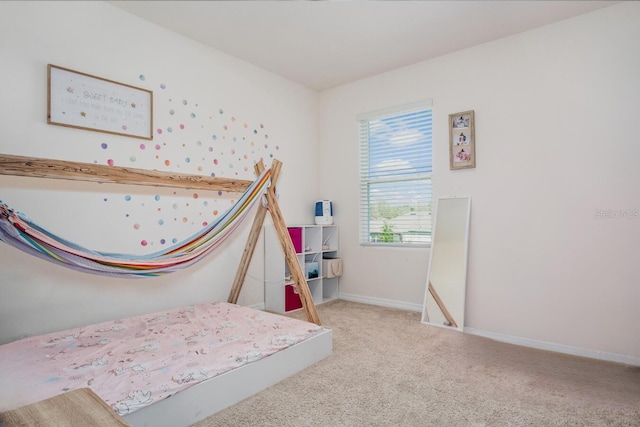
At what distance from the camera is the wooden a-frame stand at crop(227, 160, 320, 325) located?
262cm

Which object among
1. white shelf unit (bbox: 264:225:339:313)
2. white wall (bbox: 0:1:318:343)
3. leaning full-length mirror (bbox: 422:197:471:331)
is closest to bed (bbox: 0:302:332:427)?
white wall (bbox: 0:1:318:343)

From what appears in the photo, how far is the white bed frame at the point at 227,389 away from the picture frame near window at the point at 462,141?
1.98m

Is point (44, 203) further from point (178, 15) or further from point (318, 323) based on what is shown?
point (318, 323)

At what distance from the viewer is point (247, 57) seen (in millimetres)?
3420

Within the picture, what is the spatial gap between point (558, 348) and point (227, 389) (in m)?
2.43

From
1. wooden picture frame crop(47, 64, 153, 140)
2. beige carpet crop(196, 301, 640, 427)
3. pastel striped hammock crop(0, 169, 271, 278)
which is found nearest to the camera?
beige carpet crop(196, 301, 640, 427)

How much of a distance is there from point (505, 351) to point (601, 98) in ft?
6.44

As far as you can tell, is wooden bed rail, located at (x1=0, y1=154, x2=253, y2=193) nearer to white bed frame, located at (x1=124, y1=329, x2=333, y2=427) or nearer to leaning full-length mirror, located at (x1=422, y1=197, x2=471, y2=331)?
white bed frame, located at (x1=124, y1=329, x2=333, y2=427)

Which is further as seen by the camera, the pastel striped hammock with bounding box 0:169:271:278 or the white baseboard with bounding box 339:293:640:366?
the white baseboard with bounding box 339:293:640:366

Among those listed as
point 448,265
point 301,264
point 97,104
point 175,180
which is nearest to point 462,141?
point 448,265

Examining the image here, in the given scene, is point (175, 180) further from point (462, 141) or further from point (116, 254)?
point (462, 141)

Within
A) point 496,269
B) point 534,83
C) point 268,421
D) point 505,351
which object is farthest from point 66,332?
point 534,83

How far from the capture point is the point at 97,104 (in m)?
2.52

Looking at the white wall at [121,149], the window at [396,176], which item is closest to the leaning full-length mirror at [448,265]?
the window at [396,176]
